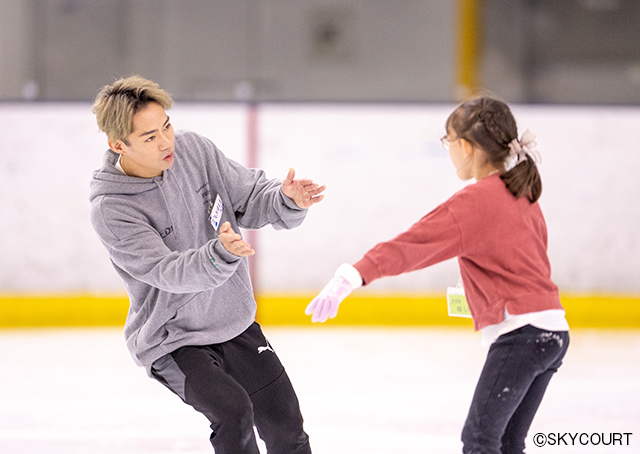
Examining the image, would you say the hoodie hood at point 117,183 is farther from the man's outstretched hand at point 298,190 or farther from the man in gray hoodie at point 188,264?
the man's outstretched hand at point 298,190

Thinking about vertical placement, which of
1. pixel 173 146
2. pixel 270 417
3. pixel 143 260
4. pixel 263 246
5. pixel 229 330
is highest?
pixel 173 146

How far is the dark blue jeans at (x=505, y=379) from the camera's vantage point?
5.36 feet

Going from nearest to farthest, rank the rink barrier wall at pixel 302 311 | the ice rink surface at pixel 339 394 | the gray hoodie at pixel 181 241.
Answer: the gray hoodie at pixel 181 241 < the ice rink surface at pixel 339 394 < the rink barrier wall at pixel 302 311

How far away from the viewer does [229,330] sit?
190 centimetres

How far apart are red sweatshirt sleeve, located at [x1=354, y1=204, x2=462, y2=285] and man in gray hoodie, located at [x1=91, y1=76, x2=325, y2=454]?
11.4 inches

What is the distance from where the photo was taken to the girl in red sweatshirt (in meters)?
1.59

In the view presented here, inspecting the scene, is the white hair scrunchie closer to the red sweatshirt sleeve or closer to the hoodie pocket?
the red sweatshirt sleeve

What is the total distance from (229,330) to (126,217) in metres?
0.38

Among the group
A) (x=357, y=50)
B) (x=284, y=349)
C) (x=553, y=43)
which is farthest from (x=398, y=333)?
(x=553, y=43)

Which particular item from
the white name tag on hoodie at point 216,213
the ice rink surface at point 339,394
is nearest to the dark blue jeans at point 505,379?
the white name tag on hoodie at point 216,213

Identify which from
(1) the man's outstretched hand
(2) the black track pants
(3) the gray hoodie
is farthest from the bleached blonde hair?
(2) the black track pants

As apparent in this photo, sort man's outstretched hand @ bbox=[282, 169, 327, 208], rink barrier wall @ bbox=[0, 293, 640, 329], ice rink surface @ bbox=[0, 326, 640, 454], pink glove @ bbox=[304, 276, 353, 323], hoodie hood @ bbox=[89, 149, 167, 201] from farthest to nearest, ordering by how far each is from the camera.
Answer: rink barrier wall @ bbox=[0, 293, 640, 329] < ice rink surface @ bbox=[0, 326, 640, 454] < man's outstretched hand @ bbox=[282, 169, 327, 208] < hoodie hood @ bbox=[89, 149, 167, 201] < pink glove @ bbox=[304, 276, 353, 323]

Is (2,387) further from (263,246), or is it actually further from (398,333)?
(398,333)

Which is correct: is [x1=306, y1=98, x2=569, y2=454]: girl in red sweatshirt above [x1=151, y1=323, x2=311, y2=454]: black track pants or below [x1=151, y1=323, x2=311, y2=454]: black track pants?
above
